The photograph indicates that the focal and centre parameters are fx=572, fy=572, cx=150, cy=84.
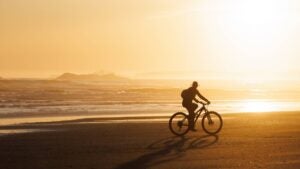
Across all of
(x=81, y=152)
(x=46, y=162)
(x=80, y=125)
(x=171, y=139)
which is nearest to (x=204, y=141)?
(x=171, y=139)

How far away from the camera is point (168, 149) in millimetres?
17578

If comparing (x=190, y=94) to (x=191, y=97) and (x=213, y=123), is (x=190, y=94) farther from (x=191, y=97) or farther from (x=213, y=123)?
(x=213, y=123)

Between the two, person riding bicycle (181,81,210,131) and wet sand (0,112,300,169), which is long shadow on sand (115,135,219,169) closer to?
wet sand (0,112,300,169)

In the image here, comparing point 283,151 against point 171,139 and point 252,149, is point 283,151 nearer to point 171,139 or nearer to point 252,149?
point 252,149

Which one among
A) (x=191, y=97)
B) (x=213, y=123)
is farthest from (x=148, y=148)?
(x=213, y=123)

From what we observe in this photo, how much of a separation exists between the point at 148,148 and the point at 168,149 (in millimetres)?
635

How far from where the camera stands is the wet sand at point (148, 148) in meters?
14.6

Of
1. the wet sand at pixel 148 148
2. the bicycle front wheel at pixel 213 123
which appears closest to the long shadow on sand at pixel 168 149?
the wet sand at pixel 148 148

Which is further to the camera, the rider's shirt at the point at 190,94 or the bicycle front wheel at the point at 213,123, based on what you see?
the bicycle front wheel at the point at 213,123

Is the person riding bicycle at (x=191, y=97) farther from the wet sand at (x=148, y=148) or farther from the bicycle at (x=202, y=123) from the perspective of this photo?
the wet sand at (x=148, y=148)

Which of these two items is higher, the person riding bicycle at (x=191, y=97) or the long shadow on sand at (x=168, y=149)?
the person riding bicycle at (x=191, y=97)

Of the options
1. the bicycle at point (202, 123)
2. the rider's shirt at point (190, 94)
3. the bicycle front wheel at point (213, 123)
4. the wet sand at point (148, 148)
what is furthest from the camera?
the bicycle front wheel at point (213, 123)

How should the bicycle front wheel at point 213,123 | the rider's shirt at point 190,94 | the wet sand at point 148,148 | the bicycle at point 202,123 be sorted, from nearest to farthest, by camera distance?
1. the wet sand at point 148,148
2. the rider's shirt at point 190,94
3. the bicycle at point 202,123
4. the bicycle front wheel at point 213,123

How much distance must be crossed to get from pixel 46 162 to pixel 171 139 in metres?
6.60
